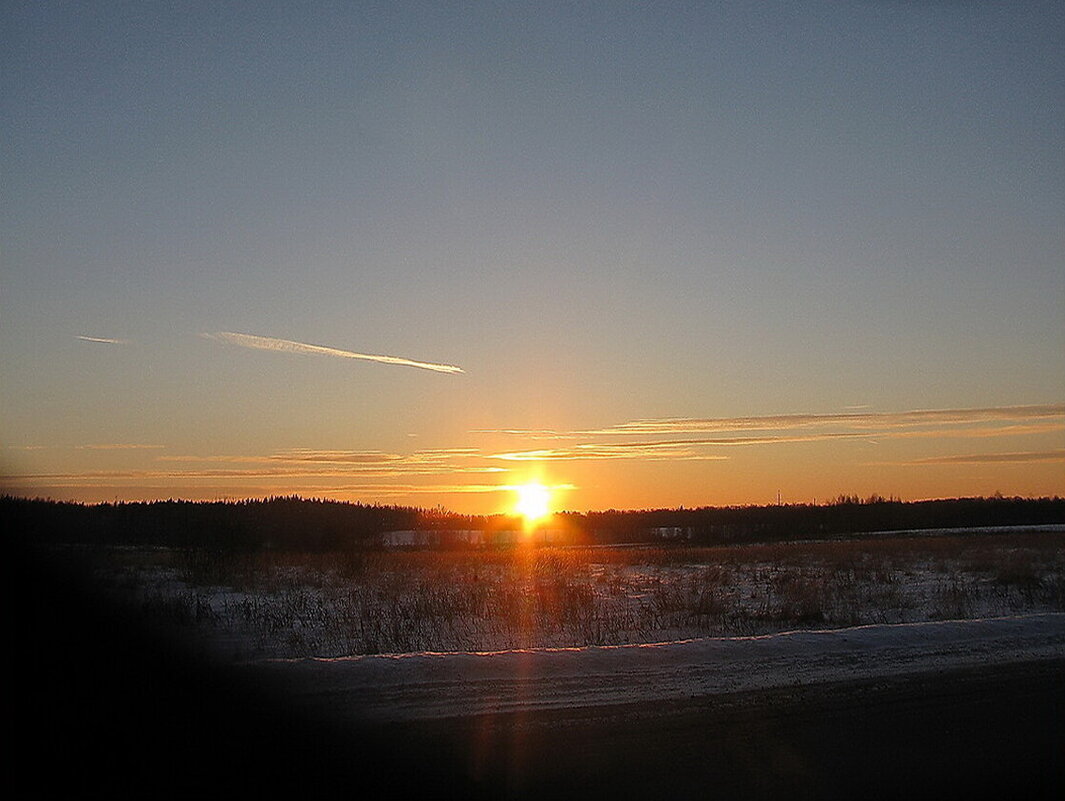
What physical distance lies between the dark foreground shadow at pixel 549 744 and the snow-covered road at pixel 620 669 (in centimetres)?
43

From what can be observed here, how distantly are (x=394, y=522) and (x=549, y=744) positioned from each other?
314 ft

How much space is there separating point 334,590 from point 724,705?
16642mm

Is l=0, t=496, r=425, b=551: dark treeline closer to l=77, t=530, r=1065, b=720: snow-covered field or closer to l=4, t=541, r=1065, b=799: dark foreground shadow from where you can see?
l=77, t=530, r=1065, b=720: snow-covered field

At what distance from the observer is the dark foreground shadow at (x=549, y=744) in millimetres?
6980

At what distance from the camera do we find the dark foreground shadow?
698 centimetres

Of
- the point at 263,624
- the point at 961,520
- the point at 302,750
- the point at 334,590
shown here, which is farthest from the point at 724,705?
the point at 961,520

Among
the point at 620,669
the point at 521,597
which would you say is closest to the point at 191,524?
the point at 521,597

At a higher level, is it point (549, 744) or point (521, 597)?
point (521, 597)

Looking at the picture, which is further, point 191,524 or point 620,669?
point 191,524

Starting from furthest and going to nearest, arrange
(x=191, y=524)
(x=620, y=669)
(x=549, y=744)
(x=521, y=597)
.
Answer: (x=191, y=524) → (x=521, y=597) → (x=620, y=669) → (x=549, y=744)

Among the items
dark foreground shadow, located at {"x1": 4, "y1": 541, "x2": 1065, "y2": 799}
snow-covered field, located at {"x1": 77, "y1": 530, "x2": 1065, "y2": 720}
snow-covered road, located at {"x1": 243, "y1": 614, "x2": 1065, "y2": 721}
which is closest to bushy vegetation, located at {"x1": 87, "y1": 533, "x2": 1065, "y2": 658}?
snow-covered field, located at {"x1": 77, "y1": 530, "x2": 1065, "y2": 720}

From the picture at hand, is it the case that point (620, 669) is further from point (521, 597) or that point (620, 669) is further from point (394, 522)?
point (394, 522)

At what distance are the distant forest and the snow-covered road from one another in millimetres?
14445

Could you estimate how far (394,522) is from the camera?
335 feet
